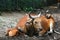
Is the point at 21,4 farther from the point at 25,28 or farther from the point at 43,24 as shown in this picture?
the point at 25,28

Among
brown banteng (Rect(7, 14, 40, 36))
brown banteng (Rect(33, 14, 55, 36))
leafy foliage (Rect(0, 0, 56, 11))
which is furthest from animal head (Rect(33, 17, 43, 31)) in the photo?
leafy foliage (Rect(0, 0, 56, 11))

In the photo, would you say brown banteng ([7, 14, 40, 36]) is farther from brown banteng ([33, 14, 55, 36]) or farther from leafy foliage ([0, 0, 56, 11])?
leafy foliage ([0, 0, 56, 11])

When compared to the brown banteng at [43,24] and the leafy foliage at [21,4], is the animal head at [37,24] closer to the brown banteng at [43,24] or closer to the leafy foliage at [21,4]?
the brown banteng at [43,24]

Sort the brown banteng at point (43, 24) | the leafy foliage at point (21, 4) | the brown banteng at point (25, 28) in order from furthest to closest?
the leafy foliage at point (21, 4)
the brown banteng at point (43, 24)
the brown banteng at point (25, 28)

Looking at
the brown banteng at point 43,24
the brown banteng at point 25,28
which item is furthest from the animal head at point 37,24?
the brown banteng at point 25,28

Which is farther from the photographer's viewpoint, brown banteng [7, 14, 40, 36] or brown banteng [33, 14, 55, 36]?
brown banteng [33, 14, 55, 36]

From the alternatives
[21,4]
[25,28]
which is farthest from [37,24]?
[21,4]

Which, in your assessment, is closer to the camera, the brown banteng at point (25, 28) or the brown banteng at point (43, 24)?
the brown banteng at point (25, 28)

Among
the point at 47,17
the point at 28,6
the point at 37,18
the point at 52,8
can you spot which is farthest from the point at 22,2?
the point at 37,18

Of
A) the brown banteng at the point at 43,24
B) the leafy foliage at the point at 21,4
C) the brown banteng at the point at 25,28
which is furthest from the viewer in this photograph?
the leafy foliage at the point at 21,4

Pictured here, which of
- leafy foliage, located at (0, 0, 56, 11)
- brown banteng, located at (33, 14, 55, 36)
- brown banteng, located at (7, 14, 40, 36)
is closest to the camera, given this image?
brown banteng, located at (7, 14, 40, 36)

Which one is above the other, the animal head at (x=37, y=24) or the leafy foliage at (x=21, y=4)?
the animal head at (x=37, y=24)

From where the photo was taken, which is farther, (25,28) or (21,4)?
(21,4)

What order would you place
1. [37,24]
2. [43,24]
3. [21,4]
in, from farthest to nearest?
1. [21,4]
2. [43,24]
3. [37,24]
